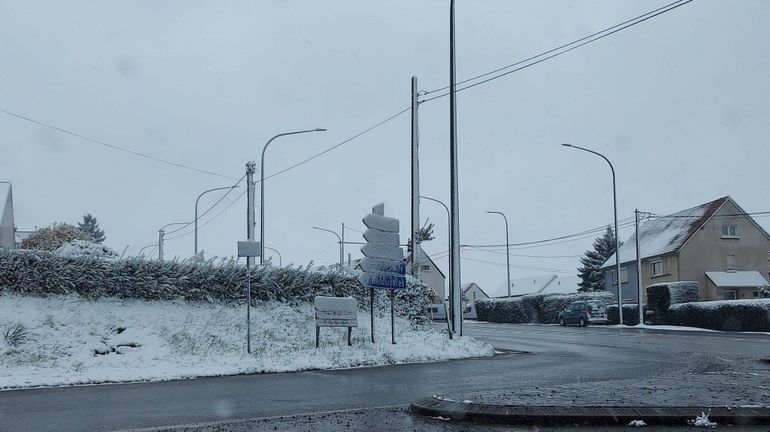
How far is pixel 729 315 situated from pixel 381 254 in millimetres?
23143

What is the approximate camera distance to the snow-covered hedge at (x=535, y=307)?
50.7 meters

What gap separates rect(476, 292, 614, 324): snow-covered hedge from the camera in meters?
50.7

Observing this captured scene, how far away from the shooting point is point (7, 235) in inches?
1622

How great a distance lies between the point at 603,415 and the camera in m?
7.09

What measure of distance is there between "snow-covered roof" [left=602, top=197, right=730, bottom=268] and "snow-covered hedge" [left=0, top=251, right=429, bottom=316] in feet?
127

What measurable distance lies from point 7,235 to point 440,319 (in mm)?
29793

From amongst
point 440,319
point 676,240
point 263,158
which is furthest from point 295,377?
point 676,240

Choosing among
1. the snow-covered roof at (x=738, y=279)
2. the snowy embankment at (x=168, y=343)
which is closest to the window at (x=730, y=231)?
the snow-covered roof at (x=738, y=279)

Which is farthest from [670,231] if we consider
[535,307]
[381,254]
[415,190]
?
[381,254]

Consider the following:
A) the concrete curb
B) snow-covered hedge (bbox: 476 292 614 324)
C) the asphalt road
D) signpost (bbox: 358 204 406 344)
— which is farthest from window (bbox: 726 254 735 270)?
the concrete curb

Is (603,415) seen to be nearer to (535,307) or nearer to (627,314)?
(627,314)

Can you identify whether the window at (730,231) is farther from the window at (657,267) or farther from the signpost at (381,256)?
the signpost at (381,256)

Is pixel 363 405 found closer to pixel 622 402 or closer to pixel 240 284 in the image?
pixel 622 402

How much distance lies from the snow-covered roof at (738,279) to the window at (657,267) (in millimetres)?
3719
